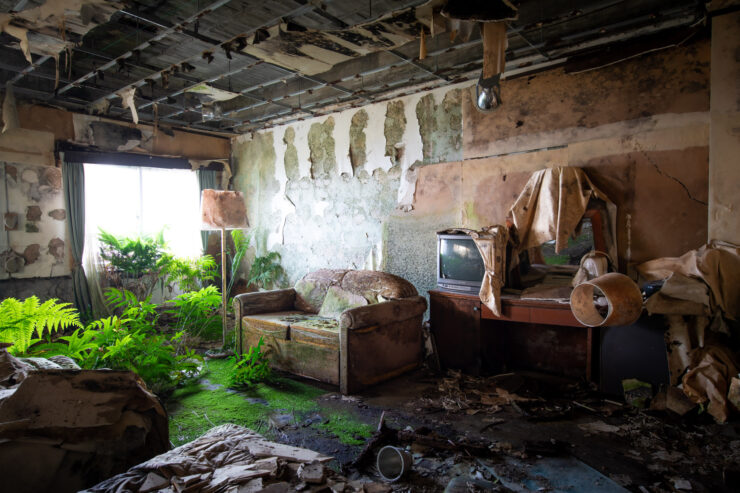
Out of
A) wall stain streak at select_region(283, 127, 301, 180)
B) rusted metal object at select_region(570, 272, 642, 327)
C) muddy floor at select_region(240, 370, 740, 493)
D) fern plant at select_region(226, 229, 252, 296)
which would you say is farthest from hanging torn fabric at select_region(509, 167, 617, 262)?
fern plant at select_region(226, 229, 252, 296)

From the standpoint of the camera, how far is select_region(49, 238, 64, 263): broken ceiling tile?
5848 millimetres

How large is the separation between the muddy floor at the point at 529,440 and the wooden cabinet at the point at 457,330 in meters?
0.41

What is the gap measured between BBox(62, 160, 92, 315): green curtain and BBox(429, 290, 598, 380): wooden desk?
4940 mm

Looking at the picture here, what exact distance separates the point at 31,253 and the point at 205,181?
8.81 feet

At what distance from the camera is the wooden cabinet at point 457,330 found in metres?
4.14

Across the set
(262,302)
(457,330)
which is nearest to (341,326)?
(457,330)

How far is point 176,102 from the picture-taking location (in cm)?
583

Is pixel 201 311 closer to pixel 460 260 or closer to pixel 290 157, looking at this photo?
pixel 290 157

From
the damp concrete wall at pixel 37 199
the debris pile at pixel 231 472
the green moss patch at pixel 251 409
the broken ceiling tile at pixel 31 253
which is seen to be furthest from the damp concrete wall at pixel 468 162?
the debris pile at pixel 231 472

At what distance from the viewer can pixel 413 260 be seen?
5289 mm

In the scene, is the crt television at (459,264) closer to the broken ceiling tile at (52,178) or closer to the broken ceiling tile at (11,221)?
the broken ceiling tile at (52,178)

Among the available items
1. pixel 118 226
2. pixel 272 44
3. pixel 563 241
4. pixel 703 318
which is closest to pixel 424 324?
pixel 563 241

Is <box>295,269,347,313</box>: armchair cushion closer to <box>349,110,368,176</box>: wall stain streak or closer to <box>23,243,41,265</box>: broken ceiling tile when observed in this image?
<box>349,110,368,176</box>: wall stain streak

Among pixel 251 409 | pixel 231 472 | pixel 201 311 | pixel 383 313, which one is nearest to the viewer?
pixel 231 472
